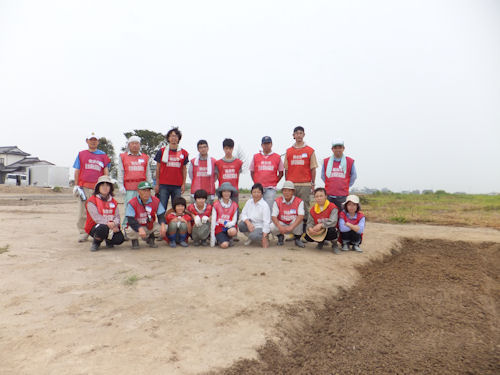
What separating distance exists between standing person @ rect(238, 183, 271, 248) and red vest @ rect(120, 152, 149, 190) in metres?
1.91

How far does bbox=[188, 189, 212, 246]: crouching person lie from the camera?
5.54m

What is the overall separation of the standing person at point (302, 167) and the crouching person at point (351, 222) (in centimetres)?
72

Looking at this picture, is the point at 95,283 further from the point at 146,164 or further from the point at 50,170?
the point at 50,170

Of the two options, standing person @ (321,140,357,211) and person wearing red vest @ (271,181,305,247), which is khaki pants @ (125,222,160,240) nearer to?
person wearing red vest @ (271,181,305,247)

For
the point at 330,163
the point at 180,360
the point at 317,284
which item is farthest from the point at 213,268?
the point at 330,163

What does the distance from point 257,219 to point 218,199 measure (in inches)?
31.2

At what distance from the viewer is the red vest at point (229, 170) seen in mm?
6008

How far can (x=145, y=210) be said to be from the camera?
522cm

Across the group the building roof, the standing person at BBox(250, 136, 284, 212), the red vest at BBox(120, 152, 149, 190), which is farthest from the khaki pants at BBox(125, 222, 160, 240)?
the building roof

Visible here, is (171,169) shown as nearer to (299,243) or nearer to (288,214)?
(288,214)

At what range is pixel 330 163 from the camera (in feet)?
19.3

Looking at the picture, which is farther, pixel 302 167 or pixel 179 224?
pixel 302 167

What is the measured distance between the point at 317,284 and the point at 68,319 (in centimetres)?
255

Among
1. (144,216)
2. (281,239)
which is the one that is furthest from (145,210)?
(281,239)
